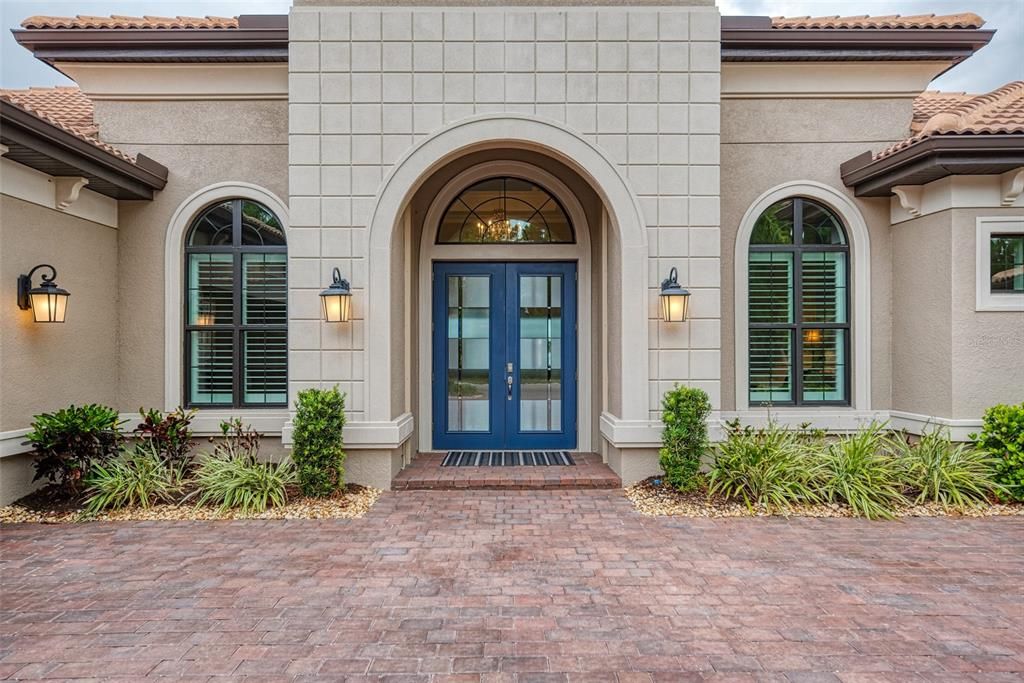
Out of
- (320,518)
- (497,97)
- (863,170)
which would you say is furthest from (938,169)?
(320,518)

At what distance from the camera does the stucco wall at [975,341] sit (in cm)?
583

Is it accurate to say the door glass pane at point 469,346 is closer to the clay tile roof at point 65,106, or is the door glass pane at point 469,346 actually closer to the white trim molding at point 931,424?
the clay tile roof at point 65,106

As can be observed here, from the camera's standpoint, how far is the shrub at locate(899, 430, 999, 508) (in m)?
5.36

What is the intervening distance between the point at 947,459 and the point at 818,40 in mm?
4938

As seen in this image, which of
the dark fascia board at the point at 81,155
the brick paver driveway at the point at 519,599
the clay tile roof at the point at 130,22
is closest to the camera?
the brick paver driveway at the point at 519,599

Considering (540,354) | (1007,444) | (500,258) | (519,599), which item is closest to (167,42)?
(500,258)

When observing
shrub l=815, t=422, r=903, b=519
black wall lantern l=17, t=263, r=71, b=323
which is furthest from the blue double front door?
black wall lantern l=17, t=263, r=71, b=323

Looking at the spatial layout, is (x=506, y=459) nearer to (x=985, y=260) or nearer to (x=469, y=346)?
(x=469, y=346)

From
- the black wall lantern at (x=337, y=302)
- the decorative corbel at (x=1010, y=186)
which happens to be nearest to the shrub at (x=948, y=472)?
the decorative corbel at (x=1010, y=186)

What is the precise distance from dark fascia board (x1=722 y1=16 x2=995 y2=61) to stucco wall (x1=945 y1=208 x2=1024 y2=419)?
2229 mm

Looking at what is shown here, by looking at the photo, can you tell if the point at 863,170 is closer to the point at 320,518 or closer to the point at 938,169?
the point at 938,169

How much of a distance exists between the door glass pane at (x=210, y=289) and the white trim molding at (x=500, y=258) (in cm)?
237

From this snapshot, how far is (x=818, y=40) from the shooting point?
6.45 m

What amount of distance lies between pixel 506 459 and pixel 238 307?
387cm
